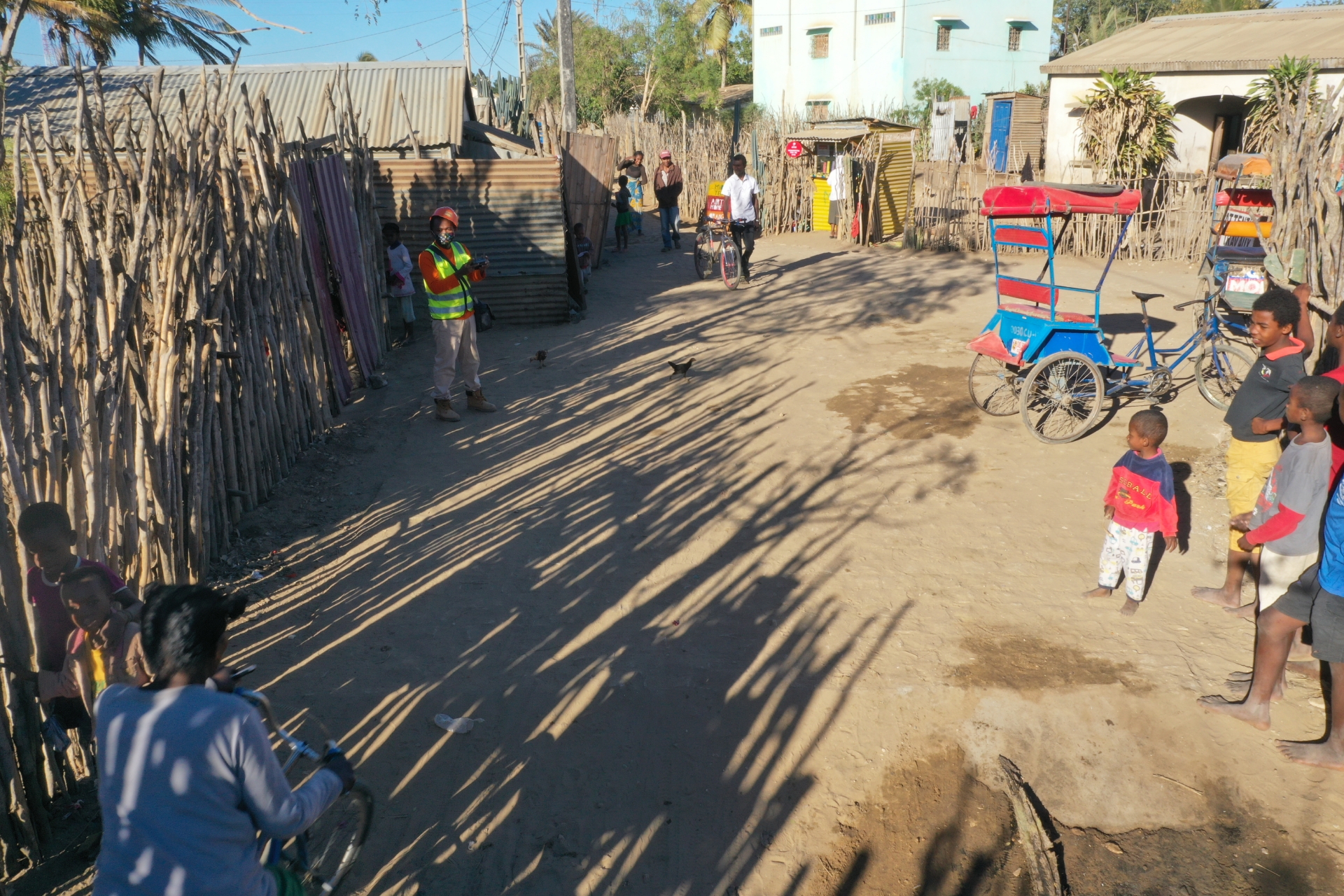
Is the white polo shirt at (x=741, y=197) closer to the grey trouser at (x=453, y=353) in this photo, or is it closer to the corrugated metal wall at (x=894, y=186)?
the corrugated metal wall at (x=894, y=186)

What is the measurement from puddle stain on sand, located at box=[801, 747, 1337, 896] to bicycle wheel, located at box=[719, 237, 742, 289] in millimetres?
10629

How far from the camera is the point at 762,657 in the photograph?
4.17 m

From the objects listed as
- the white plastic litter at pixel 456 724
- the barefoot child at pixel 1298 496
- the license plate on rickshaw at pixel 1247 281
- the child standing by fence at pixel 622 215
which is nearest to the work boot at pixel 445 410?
the white plastic litter at pixel 456 724

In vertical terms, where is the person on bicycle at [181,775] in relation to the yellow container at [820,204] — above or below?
below

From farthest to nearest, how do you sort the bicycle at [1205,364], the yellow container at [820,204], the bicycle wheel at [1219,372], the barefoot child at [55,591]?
the yellow container at [820,204] → the bicycle wheel at [1219,372] → the bicycle at [1205,364] → the barefoot child at [55,591]

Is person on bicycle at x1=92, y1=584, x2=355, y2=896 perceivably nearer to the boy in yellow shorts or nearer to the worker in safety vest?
the boy in yellow shorts

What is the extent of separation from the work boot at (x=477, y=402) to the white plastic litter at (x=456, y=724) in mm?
4255

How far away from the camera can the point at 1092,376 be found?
6.84 metres

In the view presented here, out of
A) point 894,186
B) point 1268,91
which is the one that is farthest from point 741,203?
point 1268,91

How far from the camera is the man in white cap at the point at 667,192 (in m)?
16.3

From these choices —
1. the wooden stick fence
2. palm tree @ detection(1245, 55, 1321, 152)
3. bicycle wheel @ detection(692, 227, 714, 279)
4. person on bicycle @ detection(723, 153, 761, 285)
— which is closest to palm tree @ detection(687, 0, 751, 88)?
palm tree @ detection(1245, 55, 1321, 152)

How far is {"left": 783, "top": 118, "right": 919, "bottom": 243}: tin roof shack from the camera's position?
16.8 m

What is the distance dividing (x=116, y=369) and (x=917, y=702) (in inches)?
144

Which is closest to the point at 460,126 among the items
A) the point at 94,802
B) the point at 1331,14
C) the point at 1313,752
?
the point at 94,802
